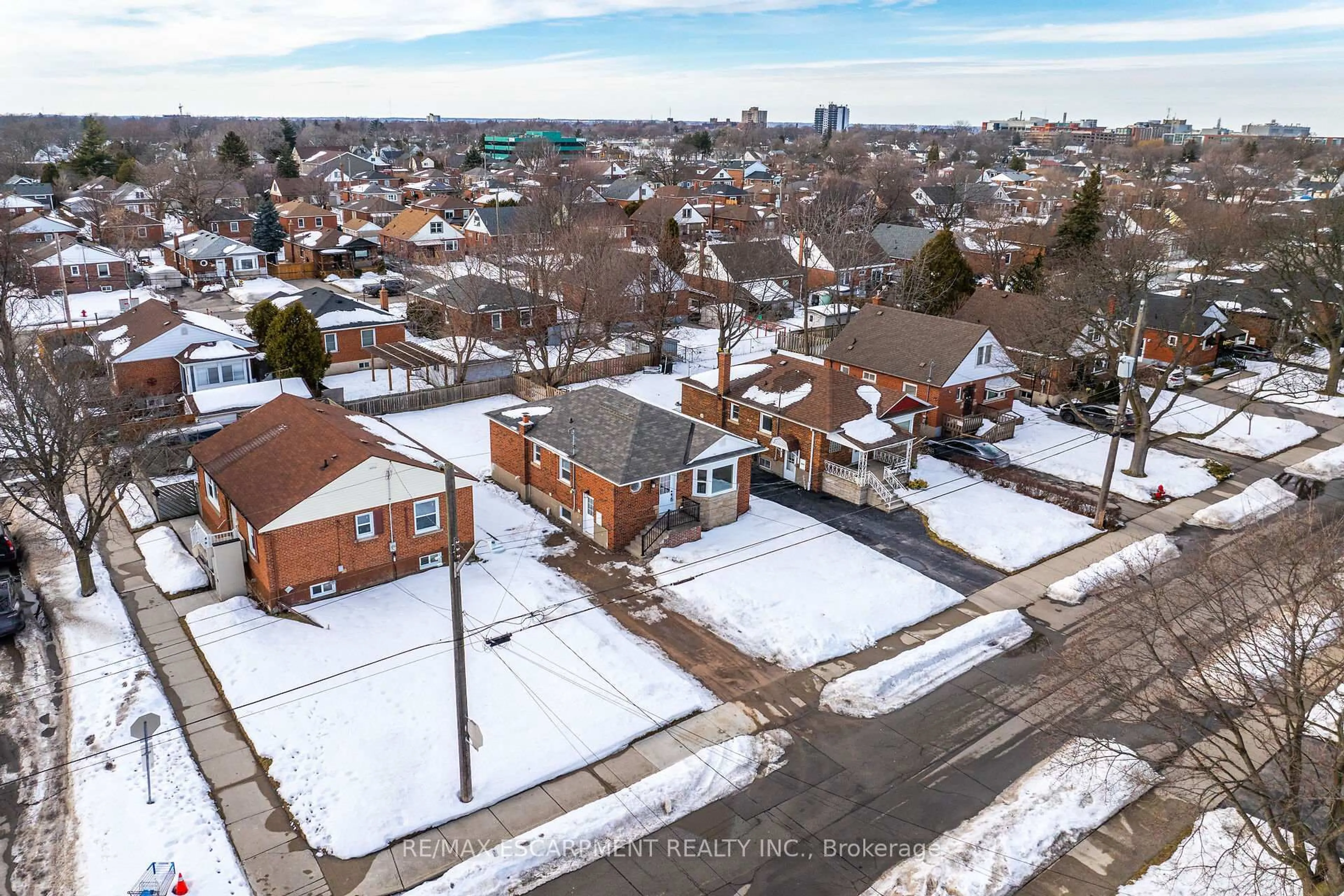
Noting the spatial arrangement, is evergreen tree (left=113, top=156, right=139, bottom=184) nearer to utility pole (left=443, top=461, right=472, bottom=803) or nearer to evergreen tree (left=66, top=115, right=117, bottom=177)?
evergreen tree (left=66, top=115, right=117, bottom=177)

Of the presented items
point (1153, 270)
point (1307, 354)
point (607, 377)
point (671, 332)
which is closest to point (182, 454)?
point (607, 377)

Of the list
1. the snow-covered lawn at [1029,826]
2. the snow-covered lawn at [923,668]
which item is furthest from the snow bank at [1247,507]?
the snow-covered lawn at [1029,826]

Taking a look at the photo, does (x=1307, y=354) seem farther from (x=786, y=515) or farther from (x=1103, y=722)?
(x=1103, y=722)

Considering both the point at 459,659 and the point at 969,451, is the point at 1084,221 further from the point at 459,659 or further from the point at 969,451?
the point at 459,659

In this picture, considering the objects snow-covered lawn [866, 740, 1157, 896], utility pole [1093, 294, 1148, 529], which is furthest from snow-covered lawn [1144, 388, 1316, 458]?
snow-covered lawn [866, 740, 1157, 896]

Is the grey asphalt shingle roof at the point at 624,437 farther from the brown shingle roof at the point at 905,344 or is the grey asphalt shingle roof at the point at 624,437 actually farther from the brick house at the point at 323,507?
the brown shingle roof at the point at 905,344

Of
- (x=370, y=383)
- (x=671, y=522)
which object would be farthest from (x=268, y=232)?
(x=671, y=522)
